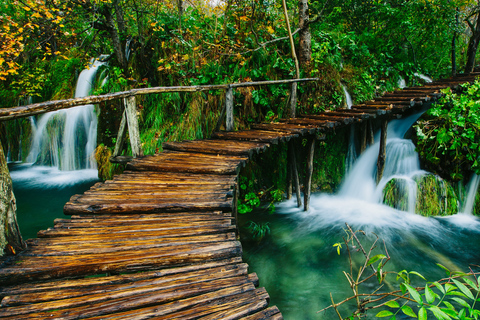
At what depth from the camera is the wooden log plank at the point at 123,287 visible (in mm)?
1706

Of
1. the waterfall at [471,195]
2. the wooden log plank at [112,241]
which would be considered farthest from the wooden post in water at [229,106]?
the waterfall at [471,195]

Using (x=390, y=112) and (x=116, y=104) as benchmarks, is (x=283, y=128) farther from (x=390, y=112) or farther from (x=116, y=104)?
(x=116, y=104)

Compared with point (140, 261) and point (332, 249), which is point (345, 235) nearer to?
point (332, 249)

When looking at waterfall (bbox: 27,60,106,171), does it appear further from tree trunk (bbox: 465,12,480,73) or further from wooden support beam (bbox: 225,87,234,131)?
tree trunk (bbox: 465,12,480,73)

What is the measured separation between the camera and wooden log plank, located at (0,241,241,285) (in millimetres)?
1877

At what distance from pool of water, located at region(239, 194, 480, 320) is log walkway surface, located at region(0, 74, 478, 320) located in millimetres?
2149

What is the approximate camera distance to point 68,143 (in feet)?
26.9

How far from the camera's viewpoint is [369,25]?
9781 millimetres

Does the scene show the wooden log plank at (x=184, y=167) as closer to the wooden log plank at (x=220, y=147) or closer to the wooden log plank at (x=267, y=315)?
the wooden log plank at (x=220, y=147)

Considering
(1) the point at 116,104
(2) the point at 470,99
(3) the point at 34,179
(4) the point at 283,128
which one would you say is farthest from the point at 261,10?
(3) the point at 34,179

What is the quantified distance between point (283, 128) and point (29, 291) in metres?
4.74

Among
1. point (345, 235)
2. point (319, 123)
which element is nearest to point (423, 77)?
point (319, 123)

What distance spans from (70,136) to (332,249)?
7721 mm

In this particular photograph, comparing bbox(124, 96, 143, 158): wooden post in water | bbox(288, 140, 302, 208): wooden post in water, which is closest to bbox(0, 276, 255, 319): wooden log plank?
bbox(124, 96, 143, 158): wooden post in water
